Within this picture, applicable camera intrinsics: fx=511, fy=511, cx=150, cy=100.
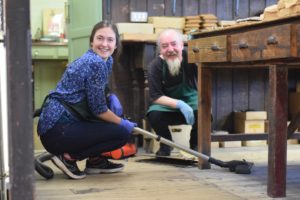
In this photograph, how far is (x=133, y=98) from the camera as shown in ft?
15.1

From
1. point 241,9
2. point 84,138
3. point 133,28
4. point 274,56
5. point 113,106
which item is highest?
point 241,9

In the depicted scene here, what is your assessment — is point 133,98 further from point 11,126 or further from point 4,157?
point 11,126

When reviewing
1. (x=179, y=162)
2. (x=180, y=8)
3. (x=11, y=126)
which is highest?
(x=180, y=8)

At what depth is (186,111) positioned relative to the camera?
12.2 feet

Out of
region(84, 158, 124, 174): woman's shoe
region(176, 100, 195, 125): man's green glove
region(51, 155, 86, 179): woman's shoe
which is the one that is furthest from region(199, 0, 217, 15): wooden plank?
region(51, 155, 86, 179): woman's shoe

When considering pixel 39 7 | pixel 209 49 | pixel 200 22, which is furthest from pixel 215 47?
pixel 39 7

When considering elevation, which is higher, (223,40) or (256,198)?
(223,40)

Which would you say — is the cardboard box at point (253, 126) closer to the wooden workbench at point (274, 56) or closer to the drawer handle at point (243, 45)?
the wooden workbench at point (274, 56)

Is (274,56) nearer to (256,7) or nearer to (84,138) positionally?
(84,138)


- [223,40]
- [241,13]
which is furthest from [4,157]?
[241,13]

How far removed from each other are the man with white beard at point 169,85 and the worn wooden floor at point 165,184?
47 centimetres

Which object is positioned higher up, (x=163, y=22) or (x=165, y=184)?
(x=163, y=22)

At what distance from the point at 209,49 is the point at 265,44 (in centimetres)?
66

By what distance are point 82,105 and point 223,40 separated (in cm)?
88
